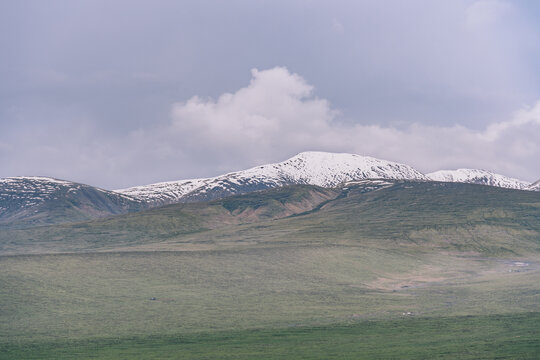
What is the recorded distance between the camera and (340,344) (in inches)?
3413

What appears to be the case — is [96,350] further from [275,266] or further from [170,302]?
[275,266]

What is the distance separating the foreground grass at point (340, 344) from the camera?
79750 mm

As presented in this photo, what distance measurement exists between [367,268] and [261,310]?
247ft

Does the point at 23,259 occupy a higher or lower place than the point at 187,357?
higher

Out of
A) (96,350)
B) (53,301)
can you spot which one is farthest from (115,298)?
(96,350)

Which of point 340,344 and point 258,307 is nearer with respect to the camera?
point 340,344

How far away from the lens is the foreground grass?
79.8 meters

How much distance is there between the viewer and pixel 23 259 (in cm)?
17000

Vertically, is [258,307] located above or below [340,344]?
above

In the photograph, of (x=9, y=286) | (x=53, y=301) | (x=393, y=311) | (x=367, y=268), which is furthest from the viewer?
(x=367, y=268)

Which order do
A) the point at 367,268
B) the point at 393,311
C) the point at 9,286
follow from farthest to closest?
the point at 367,268 → the point at 9,286 → the point at 393,311

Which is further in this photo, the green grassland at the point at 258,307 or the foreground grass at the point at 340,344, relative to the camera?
the green grassland at the point at 258,307

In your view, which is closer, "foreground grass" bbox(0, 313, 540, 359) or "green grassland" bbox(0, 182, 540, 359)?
"foreground grass" bbox(0, 313, 540, 359)

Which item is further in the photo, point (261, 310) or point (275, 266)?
point (275, 266)
